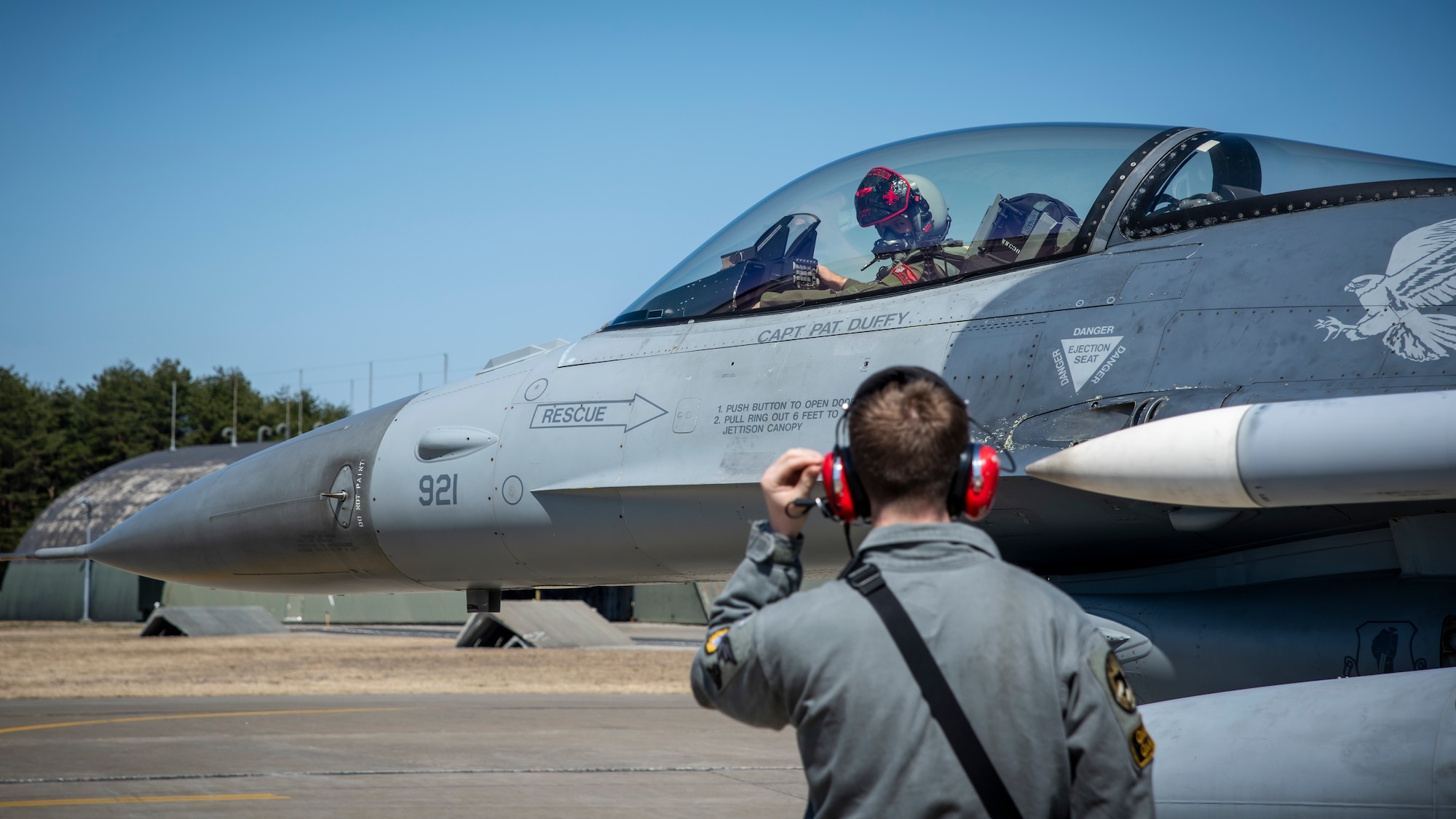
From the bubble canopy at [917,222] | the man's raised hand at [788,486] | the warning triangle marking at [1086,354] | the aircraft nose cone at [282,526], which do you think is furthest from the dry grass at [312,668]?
the man's raised hand at [788,486]

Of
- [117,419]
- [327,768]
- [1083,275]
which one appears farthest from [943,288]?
[117,419]

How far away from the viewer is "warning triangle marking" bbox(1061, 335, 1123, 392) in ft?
16.5

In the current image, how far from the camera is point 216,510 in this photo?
7.49 metres

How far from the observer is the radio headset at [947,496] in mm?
2258

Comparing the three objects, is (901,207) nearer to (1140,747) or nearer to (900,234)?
(900,234)

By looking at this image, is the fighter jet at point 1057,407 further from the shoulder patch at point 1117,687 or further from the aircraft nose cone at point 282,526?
the shoulder patch at point 1117,687

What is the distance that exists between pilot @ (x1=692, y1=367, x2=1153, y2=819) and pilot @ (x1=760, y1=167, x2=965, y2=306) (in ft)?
12.3

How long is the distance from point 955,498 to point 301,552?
583 cm

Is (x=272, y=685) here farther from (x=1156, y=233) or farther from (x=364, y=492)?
(x=1156, y=233)

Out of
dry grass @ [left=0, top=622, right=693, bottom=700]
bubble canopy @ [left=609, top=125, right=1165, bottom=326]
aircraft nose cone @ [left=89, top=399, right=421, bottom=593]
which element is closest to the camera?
bubble canopy @ [left=609, top=125, right=1165, bottom=326]

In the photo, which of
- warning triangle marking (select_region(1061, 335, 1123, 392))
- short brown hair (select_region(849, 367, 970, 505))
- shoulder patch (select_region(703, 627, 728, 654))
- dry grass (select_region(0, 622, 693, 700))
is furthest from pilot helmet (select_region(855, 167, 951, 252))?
dry grass (select_region(0, 622, 693, 700))

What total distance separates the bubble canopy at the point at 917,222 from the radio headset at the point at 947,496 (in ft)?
11.5

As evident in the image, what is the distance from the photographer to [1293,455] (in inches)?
149

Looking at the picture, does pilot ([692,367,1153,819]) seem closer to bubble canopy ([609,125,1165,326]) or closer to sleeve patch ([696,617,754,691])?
sleeve patch ([696,617,754,691])
